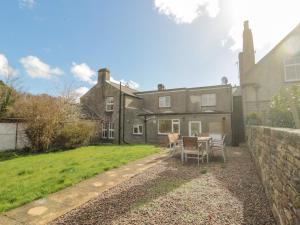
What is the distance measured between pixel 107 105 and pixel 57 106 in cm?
855

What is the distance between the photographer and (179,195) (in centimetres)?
453

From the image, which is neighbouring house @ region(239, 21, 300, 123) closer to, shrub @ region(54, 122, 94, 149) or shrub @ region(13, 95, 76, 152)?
shrub @ region(54, 122, 94, 149)

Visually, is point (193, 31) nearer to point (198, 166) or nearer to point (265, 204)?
point (198, 166)

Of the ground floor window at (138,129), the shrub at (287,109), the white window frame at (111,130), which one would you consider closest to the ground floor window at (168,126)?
the ground floor window at (138,129)

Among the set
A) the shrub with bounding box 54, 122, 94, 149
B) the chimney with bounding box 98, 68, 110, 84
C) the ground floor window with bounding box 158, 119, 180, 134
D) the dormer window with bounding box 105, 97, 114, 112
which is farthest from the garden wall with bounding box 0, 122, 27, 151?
the ground floor window with bounding box 158, 119, 180, 134

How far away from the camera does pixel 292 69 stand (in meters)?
14.5

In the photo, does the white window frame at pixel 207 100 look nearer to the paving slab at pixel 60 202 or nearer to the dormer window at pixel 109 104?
the dormer window at pixel 109 104

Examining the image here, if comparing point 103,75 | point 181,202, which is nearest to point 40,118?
point 103,75

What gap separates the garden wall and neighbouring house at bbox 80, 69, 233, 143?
7.53 metres

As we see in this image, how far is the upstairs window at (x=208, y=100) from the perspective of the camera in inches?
741

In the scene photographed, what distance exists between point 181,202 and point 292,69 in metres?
16.0

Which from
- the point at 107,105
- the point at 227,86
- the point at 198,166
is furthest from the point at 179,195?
the point at 107,105

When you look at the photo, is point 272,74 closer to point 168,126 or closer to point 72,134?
point 168,126

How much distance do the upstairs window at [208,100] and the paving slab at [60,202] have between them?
14.8 m
